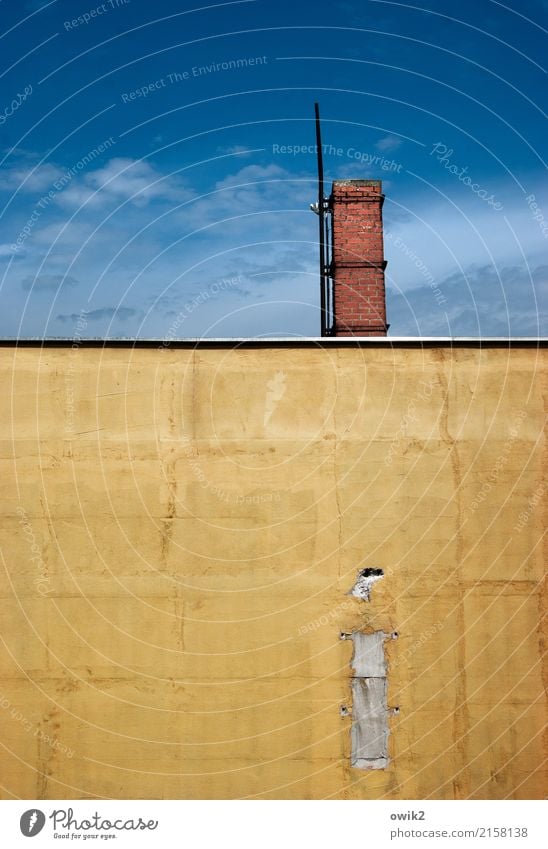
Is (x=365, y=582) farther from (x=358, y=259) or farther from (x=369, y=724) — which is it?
(x=358, y=259)

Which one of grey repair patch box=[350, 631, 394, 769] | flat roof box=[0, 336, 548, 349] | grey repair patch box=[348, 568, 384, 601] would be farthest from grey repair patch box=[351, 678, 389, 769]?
flat roof box=[0, 336, 548, 349]

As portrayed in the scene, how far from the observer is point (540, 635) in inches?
281

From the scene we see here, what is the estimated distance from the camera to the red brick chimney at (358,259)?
8.37m

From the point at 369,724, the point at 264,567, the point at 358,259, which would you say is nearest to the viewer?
the point at 369,724

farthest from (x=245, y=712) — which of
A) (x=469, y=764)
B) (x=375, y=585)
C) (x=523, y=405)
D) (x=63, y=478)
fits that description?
(x=523, y=405)

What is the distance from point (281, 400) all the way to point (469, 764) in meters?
4.03

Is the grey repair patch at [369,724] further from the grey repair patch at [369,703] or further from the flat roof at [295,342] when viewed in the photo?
the flat roof at [295,342]

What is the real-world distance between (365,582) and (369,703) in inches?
46.3

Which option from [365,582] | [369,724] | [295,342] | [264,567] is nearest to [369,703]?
[369,724]

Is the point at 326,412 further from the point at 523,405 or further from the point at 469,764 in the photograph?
the point at 469,764

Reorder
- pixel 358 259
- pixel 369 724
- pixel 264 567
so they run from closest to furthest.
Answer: pixel 369 724 → pixel 264 567 → pixel 358 259

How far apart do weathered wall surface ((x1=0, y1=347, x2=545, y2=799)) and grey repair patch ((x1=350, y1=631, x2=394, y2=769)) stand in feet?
0.30

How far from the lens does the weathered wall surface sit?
22.9 ft

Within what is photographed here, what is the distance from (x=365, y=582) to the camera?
715 centimetres
